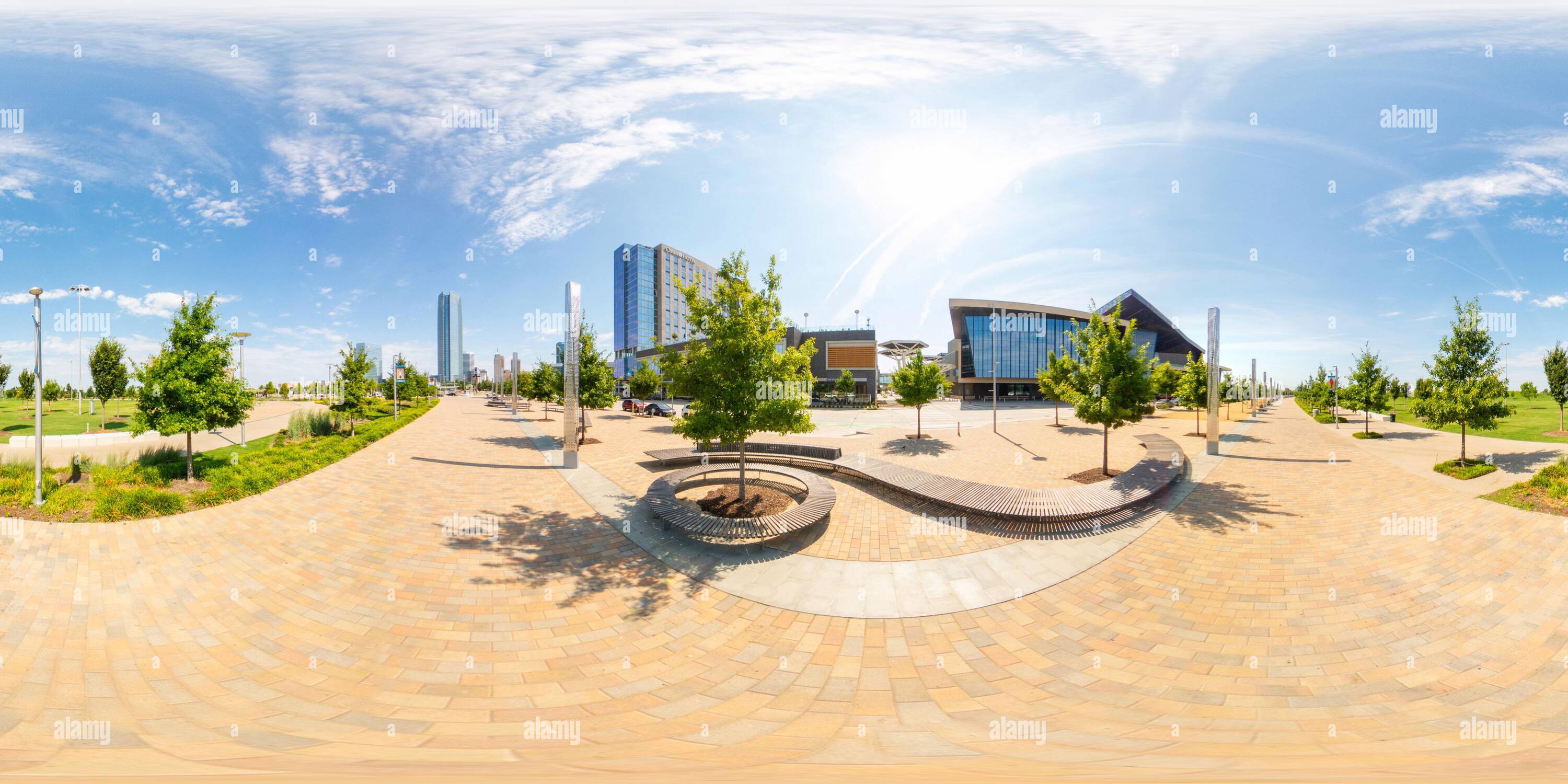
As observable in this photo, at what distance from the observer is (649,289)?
11369 cm

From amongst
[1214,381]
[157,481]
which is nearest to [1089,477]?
[1214,381]

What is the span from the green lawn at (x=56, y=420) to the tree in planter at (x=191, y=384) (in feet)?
25.0

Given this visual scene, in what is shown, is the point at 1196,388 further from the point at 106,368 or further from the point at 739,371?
the point at 106,368

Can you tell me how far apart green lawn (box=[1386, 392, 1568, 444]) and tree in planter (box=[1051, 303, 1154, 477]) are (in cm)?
1302

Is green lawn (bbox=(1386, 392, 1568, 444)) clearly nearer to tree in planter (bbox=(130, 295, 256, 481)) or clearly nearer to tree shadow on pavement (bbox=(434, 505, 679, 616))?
tree shadow on pavement (bbox=(434, 505, 679, 616))

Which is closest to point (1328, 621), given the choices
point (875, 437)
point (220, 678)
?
point (220, 678)

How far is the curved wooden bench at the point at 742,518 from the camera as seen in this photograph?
23.4 ft

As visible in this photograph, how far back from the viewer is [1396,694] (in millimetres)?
4242

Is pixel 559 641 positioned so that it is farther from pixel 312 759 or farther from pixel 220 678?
pixel 220 678

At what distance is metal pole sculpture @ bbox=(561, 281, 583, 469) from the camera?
47.0ft

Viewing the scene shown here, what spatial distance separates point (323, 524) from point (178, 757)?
5.78m

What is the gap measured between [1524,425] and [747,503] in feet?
117

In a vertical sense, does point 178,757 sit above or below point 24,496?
below

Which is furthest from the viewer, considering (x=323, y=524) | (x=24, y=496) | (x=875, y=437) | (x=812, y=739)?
(x=875, y=437)
